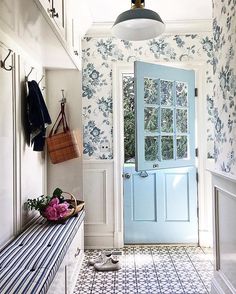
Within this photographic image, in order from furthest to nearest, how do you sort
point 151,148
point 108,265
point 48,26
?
point 151,148 < point 108,265 < point 48,26

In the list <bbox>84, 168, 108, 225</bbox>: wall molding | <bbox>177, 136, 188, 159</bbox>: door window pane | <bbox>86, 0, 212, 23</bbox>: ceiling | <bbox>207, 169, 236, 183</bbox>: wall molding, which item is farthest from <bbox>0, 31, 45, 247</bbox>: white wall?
<bbox>177, 136, 188, 159</bbox>: door window pane

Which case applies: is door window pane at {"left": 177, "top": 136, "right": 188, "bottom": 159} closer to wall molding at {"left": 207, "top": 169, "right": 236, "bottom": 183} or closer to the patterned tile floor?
the patterned tile floor

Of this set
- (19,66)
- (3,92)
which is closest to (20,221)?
(3,92)

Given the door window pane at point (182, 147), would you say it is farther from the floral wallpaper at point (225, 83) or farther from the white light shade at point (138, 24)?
the white light shade at point (138, 24)

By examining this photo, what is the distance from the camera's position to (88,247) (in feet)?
11.6

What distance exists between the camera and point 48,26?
6.24 feet

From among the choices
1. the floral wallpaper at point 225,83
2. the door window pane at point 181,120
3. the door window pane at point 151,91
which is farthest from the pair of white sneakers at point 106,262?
the door window pane at point 151,91

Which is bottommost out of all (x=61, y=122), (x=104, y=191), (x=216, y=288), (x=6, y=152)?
(x=216, y=288)

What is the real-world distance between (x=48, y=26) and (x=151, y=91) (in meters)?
1.58

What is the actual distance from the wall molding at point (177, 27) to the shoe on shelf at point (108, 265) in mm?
2363

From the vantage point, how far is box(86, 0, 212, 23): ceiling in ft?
9.67

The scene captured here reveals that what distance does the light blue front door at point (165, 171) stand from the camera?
3.28m

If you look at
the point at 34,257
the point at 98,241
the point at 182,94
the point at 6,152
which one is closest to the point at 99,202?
the point at 98,241

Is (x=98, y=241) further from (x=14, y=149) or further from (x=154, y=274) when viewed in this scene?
(x=14, y=149)
